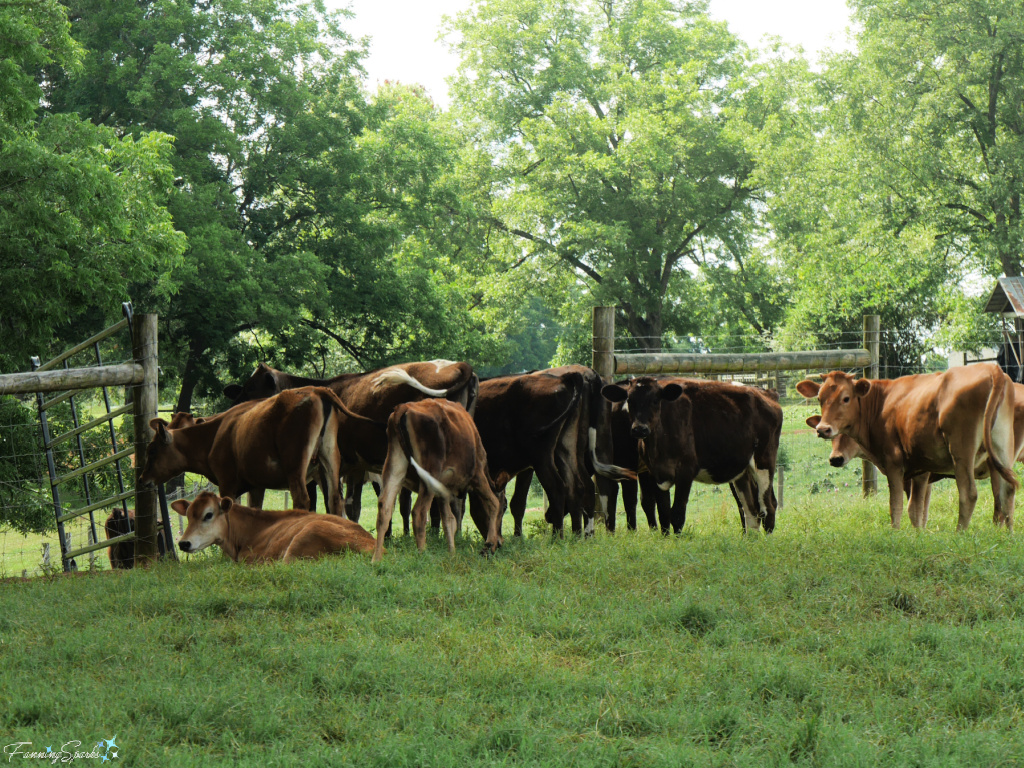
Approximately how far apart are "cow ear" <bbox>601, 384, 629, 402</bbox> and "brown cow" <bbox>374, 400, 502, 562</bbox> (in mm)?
1507

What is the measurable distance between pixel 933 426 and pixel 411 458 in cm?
451

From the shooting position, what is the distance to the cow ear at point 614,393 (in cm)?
877

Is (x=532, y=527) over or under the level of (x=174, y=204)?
under

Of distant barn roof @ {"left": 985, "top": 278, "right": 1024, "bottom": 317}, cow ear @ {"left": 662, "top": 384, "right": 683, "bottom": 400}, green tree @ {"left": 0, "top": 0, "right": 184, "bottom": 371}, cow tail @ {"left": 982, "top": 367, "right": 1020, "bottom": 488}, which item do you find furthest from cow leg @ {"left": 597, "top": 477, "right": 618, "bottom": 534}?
distant barn roof @ {"left": 985, "top": 278, "right": 1024, "bottom": 317}

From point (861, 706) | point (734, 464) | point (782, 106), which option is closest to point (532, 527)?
point (734, 464)

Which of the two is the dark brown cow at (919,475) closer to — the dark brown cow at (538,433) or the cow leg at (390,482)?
the dark brown cow at (538,433)

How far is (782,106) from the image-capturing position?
41094mm

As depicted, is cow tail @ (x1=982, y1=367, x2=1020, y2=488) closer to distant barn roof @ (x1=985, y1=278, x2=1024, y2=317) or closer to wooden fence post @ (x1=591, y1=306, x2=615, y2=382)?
wooden fence post @ (x1=591, y1=306, x2=615, y2=382)

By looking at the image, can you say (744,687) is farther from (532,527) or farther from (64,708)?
(532,527)

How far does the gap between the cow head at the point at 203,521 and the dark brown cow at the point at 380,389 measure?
1664 millimetres

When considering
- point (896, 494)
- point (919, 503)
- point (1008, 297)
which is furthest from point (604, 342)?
point (1008, 297)

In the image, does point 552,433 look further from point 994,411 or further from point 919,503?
point 994,411

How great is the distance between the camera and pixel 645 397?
8.73 metres

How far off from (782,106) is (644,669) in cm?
4001
